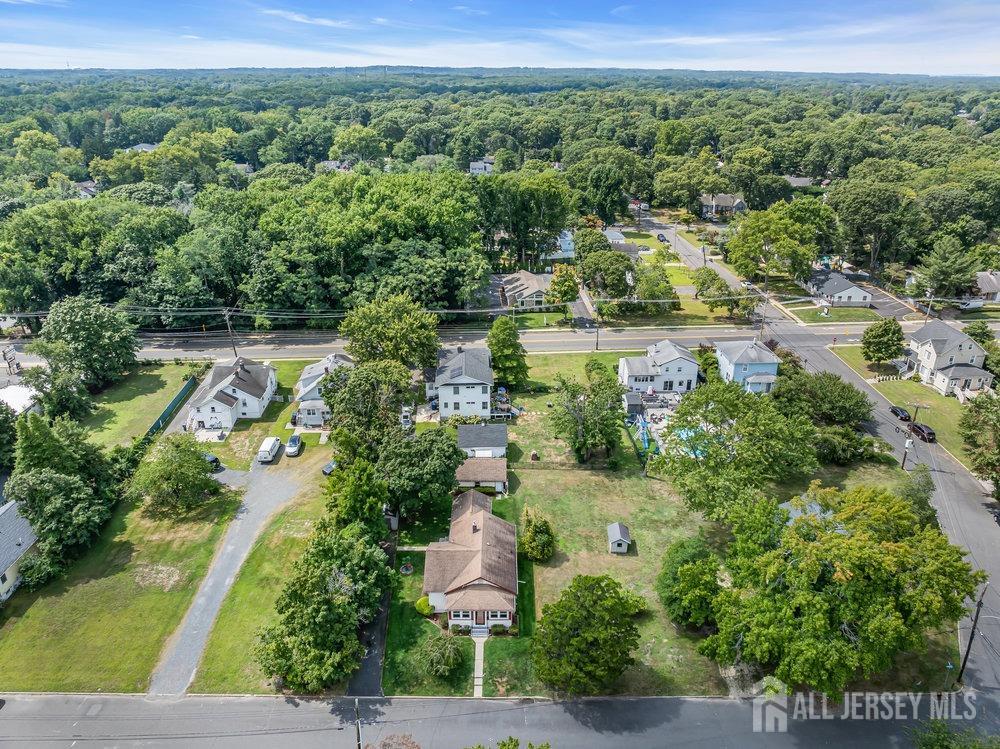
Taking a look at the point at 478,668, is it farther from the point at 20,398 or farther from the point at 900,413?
the point at 20,398

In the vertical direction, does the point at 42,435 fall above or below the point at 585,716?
above

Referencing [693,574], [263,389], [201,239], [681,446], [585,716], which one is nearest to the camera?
[585,716]

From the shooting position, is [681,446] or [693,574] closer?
[693,574]

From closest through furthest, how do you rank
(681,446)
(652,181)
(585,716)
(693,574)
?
(585,716) < (693,574) < (681,446) < (652,181)

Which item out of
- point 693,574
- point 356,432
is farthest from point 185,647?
point 693,574

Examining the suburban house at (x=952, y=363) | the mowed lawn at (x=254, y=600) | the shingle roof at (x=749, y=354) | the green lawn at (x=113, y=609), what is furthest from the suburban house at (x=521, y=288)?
the green lawn at (x=113, y=609)

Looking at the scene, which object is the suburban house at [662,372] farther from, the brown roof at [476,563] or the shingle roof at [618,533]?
the brown roof at [476,563]

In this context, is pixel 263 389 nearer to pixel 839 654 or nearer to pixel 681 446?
pixel 681 446
